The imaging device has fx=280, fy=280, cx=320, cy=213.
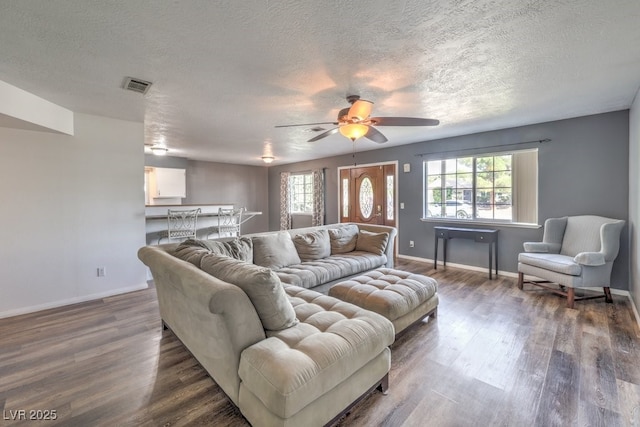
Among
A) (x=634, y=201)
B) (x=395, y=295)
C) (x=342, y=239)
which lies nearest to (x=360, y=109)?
(x=395, y=295)

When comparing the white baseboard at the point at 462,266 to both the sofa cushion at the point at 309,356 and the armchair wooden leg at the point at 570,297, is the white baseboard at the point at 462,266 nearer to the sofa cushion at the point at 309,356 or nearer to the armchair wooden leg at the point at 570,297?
the armchair wooden leg at the point at 570,297

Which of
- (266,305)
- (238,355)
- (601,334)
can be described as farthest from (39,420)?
(601,334)

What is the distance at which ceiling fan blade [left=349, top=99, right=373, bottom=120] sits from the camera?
254 cm

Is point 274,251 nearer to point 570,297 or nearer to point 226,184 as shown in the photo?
point 570,297

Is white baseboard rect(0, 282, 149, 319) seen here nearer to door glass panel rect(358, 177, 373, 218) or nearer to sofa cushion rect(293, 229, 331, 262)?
sofa cushion rect(293, 229, 331, 262)

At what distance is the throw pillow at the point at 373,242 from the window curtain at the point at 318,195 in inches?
130

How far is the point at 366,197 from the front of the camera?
6.46m

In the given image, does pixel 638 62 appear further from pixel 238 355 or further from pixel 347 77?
pixel 238 355

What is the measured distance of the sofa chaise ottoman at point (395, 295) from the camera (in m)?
2.34

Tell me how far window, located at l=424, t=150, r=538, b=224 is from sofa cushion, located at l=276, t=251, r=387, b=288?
2.01 metres

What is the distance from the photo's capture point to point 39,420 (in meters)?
1.62

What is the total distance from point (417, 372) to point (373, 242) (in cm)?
214

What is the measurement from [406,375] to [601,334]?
6.69ft

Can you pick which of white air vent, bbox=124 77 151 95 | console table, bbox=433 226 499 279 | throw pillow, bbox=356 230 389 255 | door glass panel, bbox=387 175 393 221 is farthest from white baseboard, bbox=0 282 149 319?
console table, bbox=433 226 499 279
